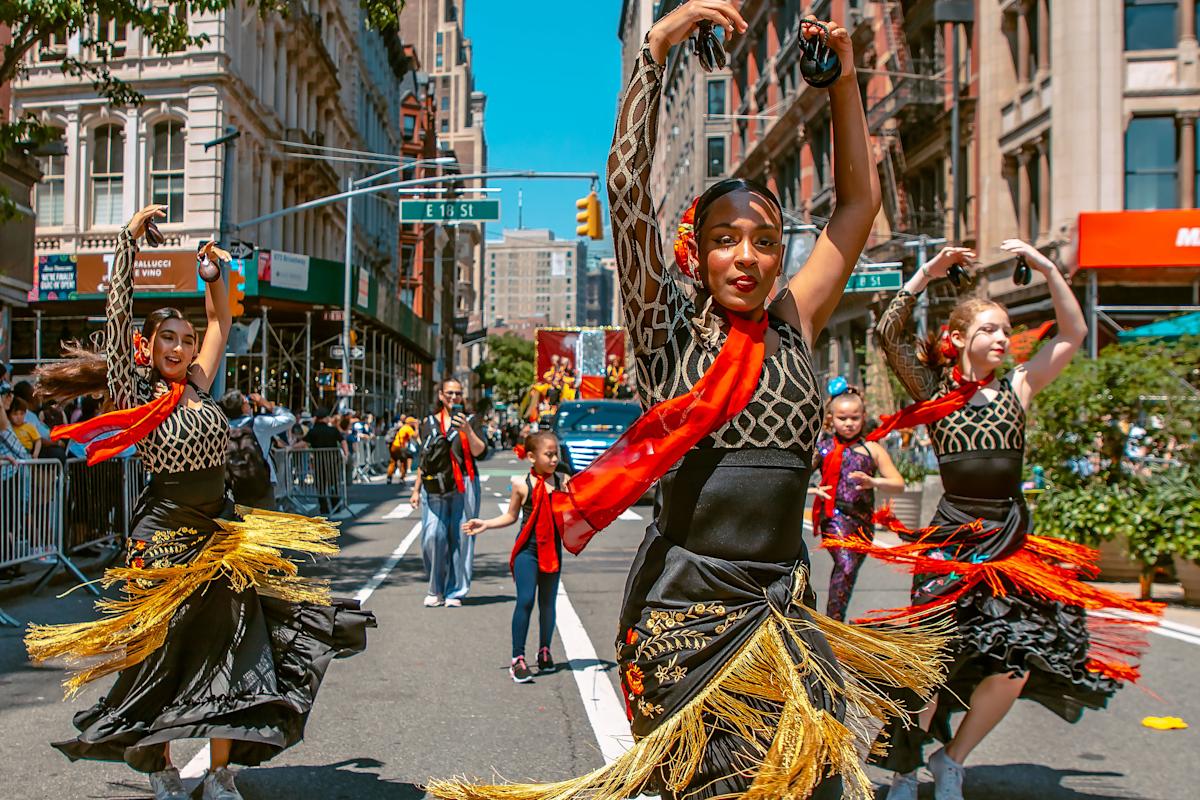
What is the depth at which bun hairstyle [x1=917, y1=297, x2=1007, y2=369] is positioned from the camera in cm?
500

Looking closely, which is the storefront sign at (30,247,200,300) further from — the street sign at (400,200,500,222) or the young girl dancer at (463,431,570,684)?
the young girl dancer at (463,431,570,684)

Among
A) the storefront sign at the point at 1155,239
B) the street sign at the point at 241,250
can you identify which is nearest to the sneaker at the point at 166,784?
the street sign at the point at 241,250

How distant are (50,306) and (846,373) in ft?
89.7

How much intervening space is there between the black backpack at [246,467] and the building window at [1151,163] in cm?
2270

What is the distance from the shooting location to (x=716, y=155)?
2810 inches

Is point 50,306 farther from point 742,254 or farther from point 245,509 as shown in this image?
point 742,254

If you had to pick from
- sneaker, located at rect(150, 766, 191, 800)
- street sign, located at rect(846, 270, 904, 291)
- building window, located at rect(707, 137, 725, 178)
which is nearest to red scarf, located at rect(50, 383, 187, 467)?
sneaker, located at rect(150, 766, 191, 800)

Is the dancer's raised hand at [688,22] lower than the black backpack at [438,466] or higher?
higher

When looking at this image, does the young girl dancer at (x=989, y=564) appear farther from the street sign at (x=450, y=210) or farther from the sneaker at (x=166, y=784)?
the street sign at (x=450, y=210)

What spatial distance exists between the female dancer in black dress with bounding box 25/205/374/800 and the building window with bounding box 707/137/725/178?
67.7m

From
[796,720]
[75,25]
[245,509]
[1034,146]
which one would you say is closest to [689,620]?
[796,720]

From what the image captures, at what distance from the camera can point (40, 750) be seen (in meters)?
5.64

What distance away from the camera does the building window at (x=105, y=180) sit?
30953 mm

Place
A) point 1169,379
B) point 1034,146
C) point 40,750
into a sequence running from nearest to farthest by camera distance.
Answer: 1. point 40,750
2. point 1169,379
3. point 1034,146
